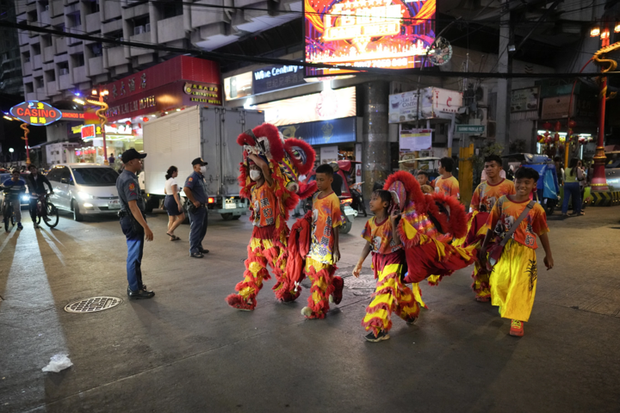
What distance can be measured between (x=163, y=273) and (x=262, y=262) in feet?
8.67

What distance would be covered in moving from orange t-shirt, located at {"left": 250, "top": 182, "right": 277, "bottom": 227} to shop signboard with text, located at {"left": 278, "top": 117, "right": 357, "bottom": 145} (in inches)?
558

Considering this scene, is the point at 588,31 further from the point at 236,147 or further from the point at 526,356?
the point at 526,356

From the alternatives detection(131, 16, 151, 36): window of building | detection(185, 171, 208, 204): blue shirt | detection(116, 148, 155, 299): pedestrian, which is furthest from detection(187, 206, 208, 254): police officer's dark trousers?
detection(131, 16, 151, 36): window of building

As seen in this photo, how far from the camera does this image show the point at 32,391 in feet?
9.93

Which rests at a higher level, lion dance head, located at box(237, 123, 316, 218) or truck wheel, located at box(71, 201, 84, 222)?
lion dance head, located at box(237, 123, 316, 218)

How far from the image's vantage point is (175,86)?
78.0 feet

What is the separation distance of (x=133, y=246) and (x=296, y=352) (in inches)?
108

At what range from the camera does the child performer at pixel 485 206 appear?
197 inches

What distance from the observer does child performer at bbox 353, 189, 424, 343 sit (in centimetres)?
373

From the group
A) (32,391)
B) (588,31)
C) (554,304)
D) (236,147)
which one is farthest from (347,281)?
(588,31)

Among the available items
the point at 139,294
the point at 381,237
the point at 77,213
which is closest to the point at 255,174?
the point at 381,237

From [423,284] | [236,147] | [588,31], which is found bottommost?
[423,284]

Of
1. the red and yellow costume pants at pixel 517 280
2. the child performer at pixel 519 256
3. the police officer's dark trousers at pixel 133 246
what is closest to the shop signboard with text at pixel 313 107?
the police officer's dark trousers at pixel 133 246

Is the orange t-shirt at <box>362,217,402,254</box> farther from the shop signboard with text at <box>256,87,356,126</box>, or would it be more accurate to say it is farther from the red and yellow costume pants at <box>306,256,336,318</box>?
the shop signboard with text at <box>256,87,356,126</box>
